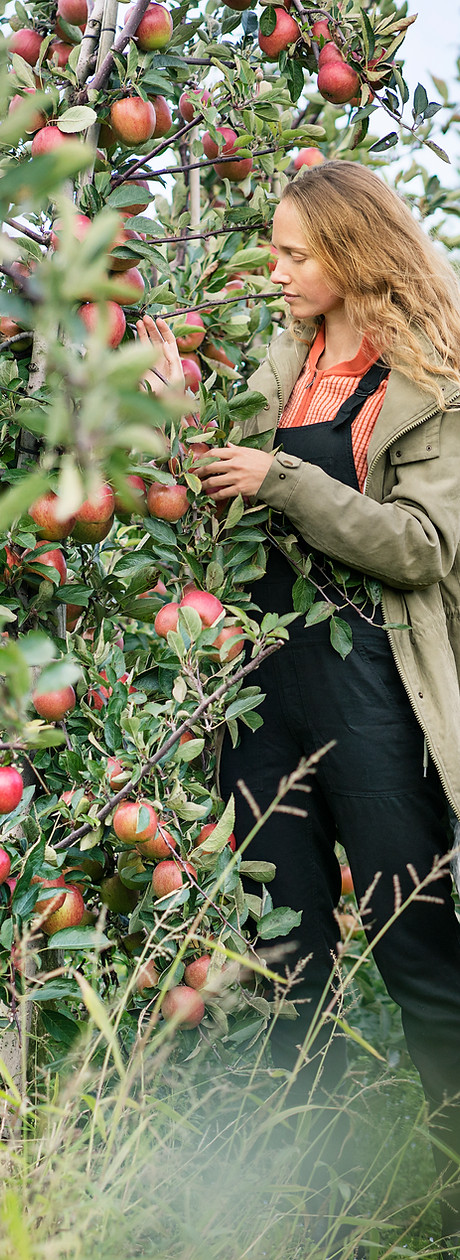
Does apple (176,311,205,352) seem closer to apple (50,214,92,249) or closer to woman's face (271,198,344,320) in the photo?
woman's face (271,198,344,320)

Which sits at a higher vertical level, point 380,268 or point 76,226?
point 76,226

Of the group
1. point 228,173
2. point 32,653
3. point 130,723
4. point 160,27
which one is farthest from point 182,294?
point 32,653

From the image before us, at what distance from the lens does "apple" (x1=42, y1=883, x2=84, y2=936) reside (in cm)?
126

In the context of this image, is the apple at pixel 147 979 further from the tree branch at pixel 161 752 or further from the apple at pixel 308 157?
the apple at pixel 308 157

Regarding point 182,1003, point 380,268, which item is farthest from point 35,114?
point 182,1003

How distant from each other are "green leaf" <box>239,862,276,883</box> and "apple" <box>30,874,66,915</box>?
251mm

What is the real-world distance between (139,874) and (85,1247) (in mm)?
450

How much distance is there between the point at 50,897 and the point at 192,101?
105 centimetres

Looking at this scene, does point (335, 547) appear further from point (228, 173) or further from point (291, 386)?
point (228, 173)

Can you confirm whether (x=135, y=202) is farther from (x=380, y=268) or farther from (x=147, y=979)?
(x=147, y=979)

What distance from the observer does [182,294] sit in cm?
156

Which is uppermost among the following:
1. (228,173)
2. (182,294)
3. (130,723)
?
(228,173)

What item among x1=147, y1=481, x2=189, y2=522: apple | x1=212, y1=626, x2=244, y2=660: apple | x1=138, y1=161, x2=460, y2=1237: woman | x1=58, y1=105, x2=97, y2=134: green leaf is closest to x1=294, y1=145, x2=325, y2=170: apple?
x1=138, y1=161, x2=460, y2=1237: woman

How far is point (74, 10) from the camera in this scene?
1.40m
